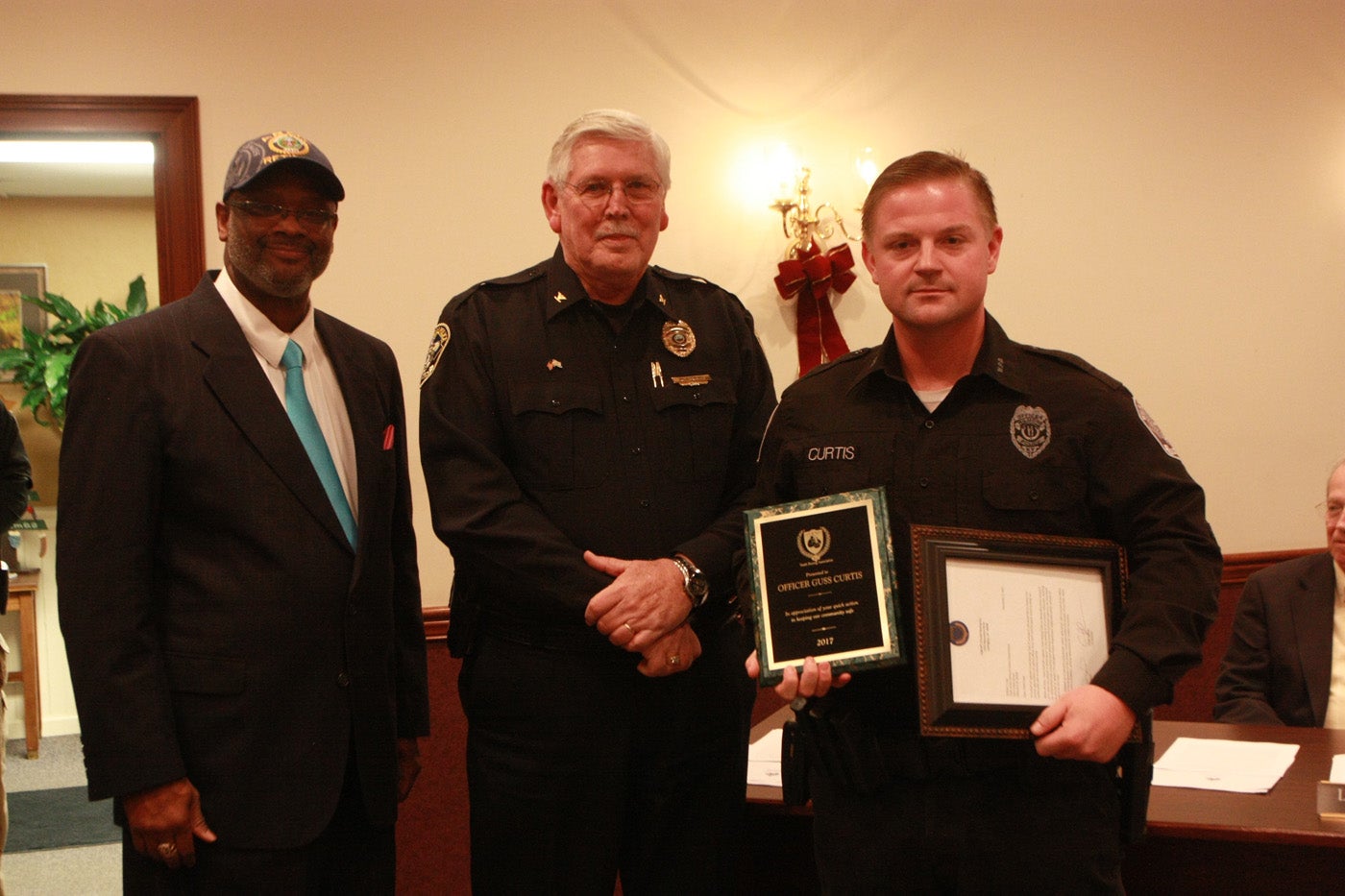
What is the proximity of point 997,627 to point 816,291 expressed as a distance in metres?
2.36

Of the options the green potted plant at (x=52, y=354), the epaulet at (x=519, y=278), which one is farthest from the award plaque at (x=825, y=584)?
the green potted plant at (x=52, y=354)

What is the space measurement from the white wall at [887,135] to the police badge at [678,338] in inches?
61.6

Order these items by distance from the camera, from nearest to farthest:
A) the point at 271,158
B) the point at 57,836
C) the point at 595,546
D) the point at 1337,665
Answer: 1. the point at 271,158
2. the point at 595,546
3. the point at 1337,665
4. the point at 57,836

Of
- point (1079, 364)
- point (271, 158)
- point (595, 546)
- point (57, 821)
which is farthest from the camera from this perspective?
point (57, 821)

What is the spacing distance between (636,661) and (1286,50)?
11.3 feet

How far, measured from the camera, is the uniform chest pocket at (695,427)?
218cm

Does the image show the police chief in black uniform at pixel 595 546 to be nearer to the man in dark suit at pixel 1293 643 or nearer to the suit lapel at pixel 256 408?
the suit lapel at pixel 256 408

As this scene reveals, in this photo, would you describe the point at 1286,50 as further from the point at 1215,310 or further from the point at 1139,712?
the point at 1139,712

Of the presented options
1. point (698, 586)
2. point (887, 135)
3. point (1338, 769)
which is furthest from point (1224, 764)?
point (887, 135)

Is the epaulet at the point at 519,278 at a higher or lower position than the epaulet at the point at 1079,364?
higher

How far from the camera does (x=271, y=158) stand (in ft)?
6.33

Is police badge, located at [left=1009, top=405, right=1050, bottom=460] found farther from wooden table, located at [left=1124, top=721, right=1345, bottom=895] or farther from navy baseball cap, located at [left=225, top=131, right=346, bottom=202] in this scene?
→ navy baseball cap, located at [left=225, top=131, right=346, bottom=202]

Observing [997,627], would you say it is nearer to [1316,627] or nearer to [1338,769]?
[1338,769]

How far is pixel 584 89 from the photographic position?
12.3 ft
